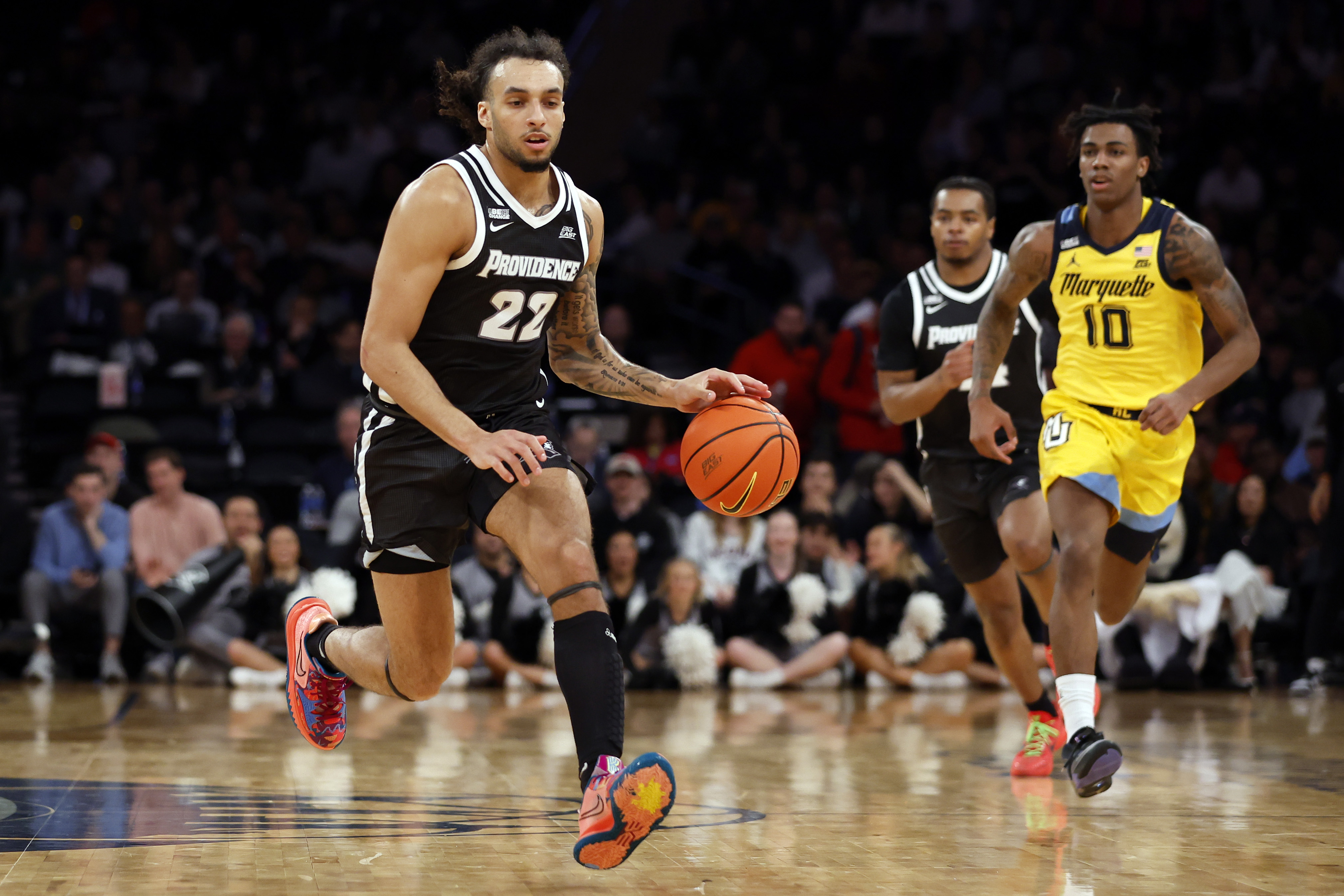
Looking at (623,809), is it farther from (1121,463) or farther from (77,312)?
(77,312)

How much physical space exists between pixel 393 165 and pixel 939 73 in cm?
585

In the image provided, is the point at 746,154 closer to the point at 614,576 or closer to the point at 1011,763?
the point at 614,576

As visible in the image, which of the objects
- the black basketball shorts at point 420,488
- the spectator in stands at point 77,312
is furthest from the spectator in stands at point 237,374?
the black basketball shorts at point 420,488

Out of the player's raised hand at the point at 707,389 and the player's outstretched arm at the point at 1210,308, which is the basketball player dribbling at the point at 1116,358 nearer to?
the player's outstretched arm at the point at 1210,308

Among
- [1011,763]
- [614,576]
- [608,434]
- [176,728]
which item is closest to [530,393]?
[1011,763]

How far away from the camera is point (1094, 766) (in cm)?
466

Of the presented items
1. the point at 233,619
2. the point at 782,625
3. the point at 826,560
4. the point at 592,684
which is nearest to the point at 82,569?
the point at 233,619

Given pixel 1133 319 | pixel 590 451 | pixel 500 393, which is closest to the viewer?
pixel 500 393

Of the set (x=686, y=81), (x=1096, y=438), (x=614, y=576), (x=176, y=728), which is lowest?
(x=176, y=728)

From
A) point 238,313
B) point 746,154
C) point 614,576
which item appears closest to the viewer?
point 614,576

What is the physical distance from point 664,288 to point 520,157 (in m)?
9.72

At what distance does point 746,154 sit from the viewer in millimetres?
15547

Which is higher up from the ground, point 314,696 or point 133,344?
point 133,344

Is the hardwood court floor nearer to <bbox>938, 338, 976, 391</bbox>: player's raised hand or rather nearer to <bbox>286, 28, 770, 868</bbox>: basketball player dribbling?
<bbox>286, 28, 770, 868</bbox>: basketball player dribbling
